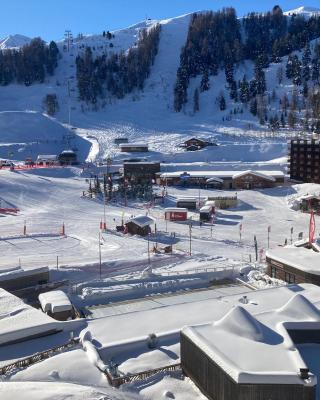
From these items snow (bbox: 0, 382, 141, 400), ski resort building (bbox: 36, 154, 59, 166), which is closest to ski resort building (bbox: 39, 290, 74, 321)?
snow (bbox: 0, 382, 141, 400)

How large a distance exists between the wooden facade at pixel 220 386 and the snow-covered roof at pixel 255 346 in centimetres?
9

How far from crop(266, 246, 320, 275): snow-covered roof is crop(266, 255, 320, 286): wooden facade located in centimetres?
11

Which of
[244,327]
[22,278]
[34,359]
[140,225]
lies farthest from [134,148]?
[244,327]

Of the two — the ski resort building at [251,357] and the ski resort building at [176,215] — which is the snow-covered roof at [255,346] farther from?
the ski resort building at [176,215]

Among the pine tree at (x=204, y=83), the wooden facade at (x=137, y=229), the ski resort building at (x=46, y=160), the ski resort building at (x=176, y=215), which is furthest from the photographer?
the pine tree at (x=204, y=83)

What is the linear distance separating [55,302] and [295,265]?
313 inches

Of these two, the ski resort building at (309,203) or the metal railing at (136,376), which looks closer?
the metal railing at (136,376)

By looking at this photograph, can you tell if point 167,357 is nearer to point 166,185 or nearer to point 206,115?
point 166,185

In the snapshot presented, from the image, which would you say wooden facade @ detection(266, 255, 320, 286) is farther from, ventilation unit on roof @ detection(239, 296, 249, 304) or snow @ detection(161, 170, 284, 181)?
snow @ detection(161, 170, 284, 181)

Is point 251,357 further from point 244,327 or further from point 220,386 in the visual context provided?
point 244,327

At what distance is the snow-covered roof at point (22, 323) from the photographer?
10.9m

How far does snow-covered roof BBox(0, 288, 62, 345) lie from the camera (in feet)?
35.7

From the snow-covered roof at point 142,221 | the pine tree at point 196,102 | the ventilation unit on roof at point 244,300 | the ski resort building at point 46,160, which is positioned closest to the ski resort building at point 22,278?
the ventilation unit on roof at point 244,300

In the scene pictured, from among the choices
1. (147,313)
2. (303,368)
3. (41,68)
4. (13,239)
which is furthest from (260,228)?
(41,68)
